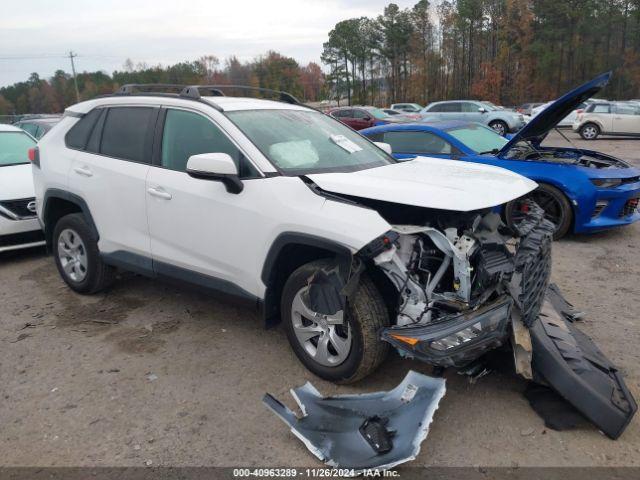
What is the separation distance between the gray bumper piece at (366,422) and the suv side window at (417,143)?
4932 millimetres

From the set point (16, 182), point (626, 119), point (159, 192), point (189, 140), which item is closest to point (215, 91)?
point (189, 140)

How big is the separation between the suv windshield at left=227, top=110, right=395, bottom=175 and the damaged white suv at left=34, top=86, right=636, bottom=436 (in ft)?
0.05

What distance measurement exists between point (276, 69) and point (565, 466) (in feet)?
270

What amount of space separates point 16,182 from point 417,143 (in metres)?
5.37

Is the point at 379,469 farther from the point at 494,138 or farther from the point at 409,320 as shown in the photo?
the point at 494,138

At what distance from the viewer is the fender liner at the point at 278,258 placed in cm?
296

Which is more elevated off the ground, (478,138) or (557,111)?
(557,111)

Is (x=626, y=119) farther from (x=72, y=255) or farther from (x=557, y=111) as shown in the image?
(x=72, y=255)

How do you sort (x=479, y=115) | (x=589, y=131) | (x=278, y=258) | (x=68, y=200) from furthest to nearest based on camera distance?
(x=479, y=115) < (x=589, y=131) < (x=68, y=200) < (x=278, y=258)

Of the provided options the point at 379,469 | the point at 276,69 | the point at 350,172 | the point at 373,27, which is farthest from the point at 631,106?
the point at 276,69

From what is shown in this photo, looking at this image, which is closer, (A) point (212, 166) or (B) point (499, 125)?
(A) point (212, 166)

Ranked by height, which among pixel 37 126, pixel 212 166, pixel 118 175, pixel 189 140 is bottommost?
pixel 118 175

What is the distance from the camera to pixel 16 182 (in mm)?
6203

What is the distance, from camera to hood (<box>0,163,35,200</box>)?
234 inches
